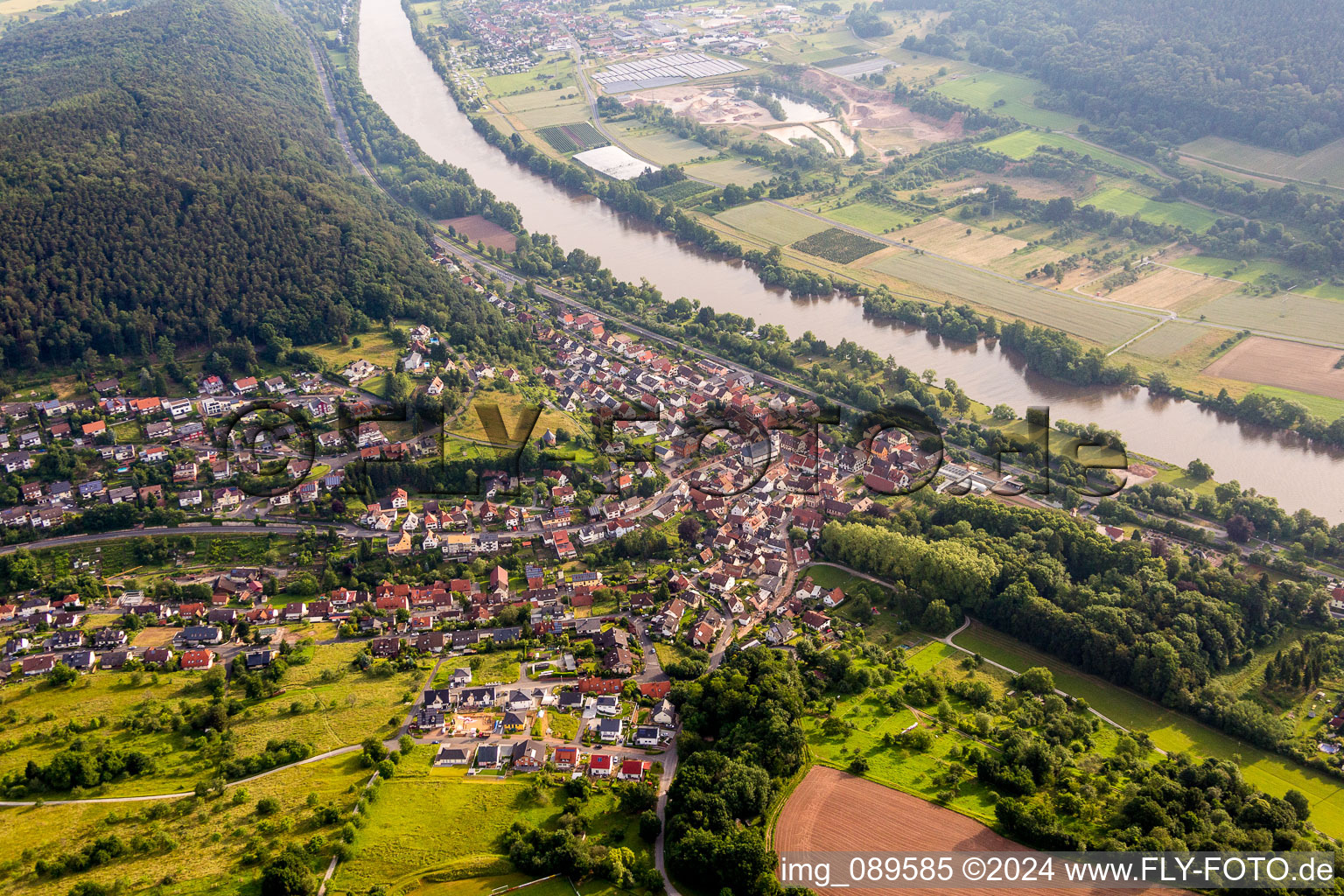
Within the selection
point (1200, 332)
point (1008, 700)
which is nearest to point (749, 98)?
point (1200, 332)

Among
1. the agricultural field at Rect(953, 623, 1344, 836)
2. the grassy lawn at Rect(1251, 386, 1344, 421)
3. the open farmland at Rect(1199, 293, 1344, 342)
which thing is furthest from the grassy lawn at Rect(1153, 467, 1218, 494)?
the open farmland at Rect(1199, 293, 1344, 342)

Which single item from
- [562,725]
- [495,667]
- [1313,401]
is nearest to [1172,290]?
[1313,401]

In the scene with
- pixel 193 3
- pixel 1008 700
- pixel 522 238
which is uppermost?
pixel 193 3

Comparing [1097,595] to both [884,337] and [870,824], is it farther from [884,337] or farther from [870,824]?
[884,337]

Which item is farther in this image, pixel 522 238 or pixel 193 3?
pixel 193 3

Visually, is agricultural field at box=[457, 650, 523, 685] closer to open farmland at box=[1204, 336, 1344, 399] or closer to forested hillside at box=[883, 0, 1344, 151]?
open farmland at box=[1204, 336, 1344, 399]

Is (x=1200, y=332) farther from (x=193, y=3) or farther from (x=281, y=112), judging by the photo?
(x=193, y=3)

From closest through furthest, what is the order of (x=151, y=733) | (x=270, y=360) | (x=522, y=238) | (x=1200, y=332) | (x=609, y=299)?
1. (x=151, y=733)
2. (x=270, y=360)
3. (x=1200, y=332)
4. (x=609, y=299)
5. (x=522, y=238)
